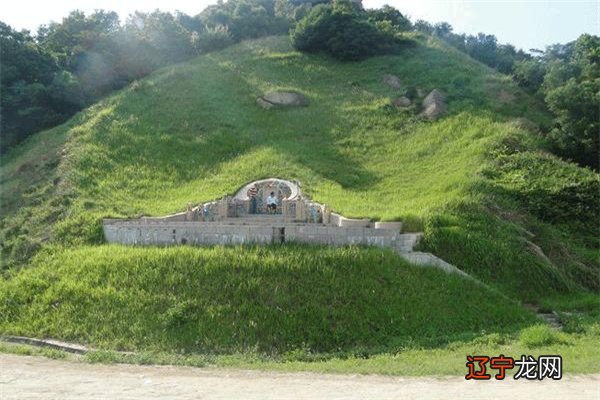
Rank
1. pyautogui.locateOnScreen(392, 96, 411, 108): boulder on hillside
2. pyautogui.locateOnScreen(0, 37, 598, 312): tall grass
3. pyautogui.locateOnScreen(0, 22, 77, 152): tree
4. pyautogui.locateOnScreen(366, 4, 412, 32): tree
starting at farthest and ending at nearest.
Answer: pyautogui.locateOnScreen(366, 4, 412, 32): tree → pyautogui.locateOnScreen(392, 96, 411, 108): boulder on hillside → pyautogui.locateOnScreen(0, 22, 77, 152): tree → pyautogui.locateOnScreen(0, 37, 598, 312): tall grass

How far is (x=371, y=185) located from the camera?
2264cm

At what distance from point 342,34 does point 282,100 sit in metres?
11.1

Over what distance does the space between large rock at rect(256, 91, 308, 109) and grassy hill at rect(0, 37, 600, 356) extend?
2.27 ft

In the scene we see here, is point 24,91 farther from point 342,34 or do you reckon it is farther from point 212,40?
point 342,34

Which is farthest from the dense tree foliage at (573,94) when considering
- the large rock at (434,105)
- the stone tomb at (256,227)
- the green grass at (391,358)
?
the green grass at (391,358)

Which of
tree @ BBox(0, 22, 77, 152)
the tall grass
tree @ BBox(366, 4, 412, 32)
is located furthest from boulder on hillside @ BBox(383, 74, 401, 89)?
tree @ BBox(0, 22, 77, 152)

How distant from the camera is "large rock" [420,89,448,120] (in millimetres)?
29484

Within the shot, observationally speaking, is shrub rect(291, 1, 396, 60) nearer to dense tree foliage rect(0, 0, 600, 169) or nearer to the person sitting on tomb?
dense tree foliage rect(0, 0, 600, 169)

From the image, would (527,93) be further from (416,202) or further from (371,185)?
(416,202)

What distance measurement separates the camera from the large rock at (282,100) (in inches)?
1256

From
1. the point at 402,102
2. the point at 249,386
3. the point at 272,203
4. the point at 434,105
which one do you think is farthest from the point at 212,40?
the point at 249,386

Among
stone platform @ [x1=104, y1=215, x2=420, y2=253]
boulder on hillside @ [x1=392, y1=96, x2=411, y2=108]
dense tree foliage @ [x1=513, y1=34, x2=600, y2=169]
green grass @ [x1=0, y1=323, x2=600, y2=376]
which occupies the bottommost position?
green grass @ [x1=0, y1=323, x2=600, y2=376]

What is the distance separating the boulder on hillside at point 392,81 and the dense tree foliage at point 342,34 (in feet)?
15.3

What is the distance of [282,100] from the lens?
32.1 meters
